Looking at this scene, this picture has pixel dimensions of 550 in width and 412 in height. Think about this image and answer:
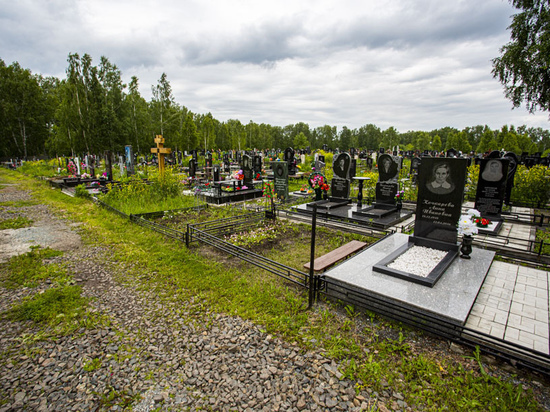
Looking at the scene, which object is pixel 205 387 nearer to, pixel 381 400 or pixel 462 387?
pixel 381 400

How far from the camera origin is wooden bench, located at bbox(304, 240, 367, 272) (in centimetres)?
581

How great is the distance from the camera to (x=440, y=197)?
6672 millimetres

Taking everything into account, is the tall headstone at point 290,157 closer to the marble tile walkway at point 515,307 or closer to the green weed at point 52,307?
the marble tile walkway at point 515,307

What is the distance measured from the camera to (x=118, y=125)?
3125 centimetres

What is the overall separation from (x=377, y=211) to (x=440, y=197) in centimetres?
403

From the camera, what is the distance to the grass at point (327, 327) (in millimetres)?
3047

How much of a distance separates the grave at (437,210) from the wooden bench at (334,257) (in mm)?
923

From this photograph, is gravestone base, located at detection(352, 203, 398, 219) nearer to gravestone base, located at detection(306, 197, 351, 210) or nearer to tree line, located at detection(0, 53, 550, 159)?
gravestone base, located at detection(306, 197, 351, 210)

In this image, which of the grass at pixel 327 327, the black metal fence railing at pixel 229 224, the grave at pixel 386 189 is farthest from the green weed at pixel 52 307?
A: the grave at pixel 386 189

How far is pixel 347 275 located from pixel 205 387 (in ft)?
10.5

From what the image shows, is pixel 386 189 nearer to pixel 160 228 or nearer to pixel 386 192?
pixel 386 192

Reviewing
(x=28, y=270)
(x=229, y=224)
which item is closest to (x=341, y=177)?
(x=229, y=224)

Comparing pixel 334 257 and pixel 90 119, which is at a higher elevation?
pixel 90 119

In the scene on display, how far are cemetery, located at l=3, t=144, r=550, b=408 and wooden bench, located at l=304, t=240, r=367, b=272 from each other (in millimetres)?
40
